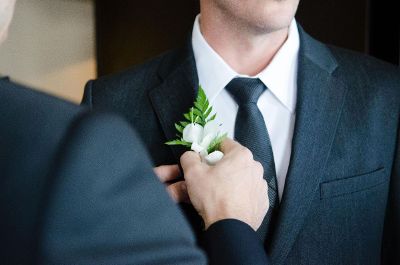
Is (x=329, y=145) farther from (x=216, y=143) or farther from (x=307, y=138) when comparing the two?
(x=216, y=143)

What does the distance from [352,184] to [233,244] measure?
1.27ft

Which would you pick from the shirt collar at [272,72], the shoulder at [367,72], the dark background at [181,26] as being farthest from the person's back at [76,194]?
the dark background at [181,26]

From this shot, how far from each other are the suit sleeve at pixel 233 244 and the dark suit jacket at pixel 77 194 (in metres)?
0.43

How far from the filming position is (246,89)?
127 centimetres

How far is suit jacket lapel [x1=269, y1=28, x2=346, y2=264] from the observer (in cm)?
118

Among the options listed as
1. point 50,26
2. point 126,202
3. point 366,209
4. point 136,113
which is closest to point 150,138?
point 136,113

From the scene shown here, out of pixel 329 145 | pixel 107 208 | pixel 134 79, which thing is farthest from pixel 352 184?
pixel 107 208

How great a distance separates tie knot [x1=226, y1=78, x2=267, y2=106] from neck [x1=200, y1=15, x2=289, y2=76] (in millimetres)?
49

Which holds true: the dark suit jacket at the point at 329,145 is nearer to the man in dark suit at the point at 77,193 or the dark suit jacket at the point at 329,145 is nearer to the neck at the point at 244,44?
the neck at the point at 244,44

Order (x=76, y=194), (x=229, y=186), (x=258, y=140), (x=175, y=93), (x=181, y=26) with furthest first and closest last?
(x=181, y=26) < (x=175, y=93) < (x=258, y=140) < (x=229, y=186) < (x=76, y=194)

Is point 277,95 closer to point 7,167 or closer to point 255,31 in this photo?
point 255,31

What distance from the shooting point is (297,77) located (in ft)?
4.27

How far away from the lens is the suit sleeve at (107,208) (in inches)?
19.2

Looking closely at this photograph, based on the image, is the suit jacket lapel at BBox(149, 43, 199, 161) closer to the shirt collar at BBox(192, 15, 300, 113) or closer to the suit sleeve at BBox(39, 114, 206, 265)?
the shirt collar at BBox(192, 15, 300, 113)
